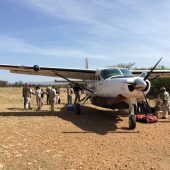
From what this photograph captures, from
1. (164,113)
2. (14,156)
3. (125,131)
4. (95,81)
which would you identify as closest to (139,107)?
(164,113)

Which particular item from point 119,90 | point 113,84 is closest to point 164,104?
point 113,84

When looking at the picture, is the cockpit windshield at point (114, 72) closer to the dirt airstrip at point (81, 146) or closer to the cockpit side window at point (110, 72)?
the cockpit side window at point (110, 72)

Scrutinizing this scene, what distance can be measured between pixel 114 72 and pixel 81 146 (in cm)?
652

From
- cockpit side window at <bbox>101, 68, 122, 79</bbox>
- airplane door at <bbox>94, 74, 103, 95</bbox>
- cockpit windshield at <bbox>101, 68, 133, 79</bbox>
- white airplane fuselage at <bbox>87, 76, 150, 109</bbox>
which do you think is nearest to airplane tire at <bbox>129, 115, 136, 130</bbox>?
white airplane fuselage at <bbox>87, 76, 150, 109</bbox>

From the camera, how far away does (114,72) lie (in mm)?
15633

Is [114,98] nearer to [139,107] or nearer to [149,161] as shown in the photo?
[139,107]

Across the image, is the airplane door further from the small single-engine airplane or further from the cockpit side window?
the cockpit side window

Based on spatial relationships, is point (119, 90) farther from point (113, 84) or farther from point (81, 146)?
point (81, 146)

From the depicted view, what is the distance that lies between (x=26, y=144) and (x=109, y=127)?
4.47 meters

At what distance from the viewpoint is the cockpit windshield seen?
15.3 meters

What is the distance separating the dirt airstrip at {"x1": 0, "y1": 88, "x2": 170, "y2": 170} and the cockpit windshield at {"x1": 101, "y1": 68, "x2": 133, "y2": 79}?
256cm

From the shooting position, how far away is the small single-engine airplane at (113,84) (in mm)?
12609

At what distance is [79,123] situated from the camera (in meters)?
14.2

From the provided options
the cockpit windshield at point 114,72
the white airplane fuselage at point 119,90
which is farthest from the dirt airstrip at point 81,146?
the cockpit windshield at point 114,72
